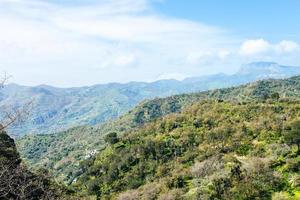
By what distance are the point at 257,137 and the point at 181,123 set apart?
24.2m

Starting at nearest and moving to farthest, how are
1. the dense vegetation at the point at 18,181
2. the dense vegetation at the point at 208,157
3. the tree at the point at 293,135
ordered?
the dense vegetation at the point at 18,181, the dense vegetation at the point at 208,157, the tree at the point at 293,135

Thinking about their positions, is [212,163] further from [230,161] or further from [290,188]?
[290,188]

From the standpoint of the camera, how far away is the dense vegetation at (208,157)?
6312 cm

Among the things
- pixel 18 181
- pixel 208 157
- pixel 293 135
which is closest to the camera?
pixel 18 181

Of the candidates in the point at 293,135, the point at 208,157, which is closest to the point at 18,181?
the point at 293,135

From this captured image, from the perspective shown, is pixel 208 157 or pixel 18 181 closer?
pixel 18 181

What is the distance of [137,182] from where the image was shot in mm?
80812

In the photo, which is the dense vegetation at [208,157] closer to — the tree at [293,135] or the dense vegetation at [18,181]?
the tree at [293,135]

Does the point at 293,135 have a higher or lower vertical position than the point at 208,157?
higher

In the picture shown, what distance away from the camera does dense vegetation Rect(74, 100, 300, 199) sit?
63125 millimetres

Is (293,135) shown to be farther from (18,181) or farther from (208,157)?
(18,181)

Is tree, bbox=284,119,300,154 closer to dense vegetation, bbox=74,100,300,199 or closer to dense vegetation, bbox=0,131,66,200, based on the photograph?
dense vegetation, bbox=74,100,300,199

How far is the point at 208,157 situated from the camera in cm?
7931

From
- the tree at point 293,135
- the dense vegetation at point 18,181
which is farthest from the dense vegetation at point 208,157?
the dense vegetation at point 18,181
